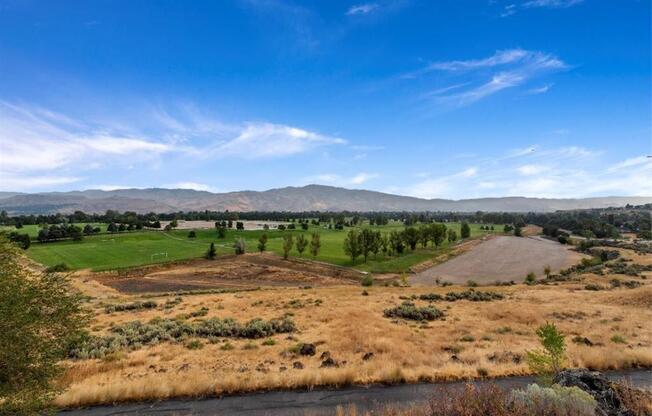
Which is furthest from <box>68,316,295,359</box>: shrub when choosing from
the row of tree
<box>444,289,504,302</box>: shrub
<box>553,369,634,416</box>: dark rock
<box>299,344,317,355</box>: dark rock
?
the row of tree

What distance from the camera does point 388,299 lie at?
48469mm

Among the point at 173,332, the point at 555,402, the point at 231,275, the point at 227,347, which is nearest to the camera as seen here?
the point at 555,402

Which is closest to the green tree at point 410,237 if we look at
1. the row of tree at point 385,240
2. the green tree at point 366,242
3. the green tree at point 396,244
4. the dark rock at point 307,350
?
the row of tree at point 385,240

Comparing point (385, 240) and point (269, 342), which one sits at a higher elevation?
point (269, 342)

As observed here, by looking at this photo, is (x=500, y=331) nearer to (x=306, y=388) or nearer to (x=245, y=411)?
(x=306, y=388)

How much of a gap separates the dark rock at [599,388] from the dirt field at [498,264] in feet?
283

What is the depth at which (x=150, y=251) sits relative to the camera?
12950 centimetres

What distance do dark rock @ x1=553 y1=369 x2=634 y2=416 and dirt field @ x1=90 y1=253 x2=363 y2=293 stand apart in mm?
85150

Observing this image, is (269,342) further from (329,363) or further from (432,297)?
(432,297)

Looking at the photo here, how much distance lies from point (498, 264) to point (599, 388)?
419 feet

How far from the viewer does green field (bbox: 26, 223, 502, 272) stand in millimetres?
110312

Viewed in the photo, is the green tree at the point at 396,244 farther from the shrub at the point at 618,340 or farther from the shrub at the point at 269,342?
the shrub at the point at 269,342

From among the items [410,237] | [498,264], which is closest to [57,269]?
[410,237]

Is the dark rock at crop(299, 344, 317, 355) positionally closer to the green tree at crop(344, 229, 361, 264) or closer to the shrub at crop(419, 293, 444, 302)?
the shrub at crop(419, 293, 444, 302)
